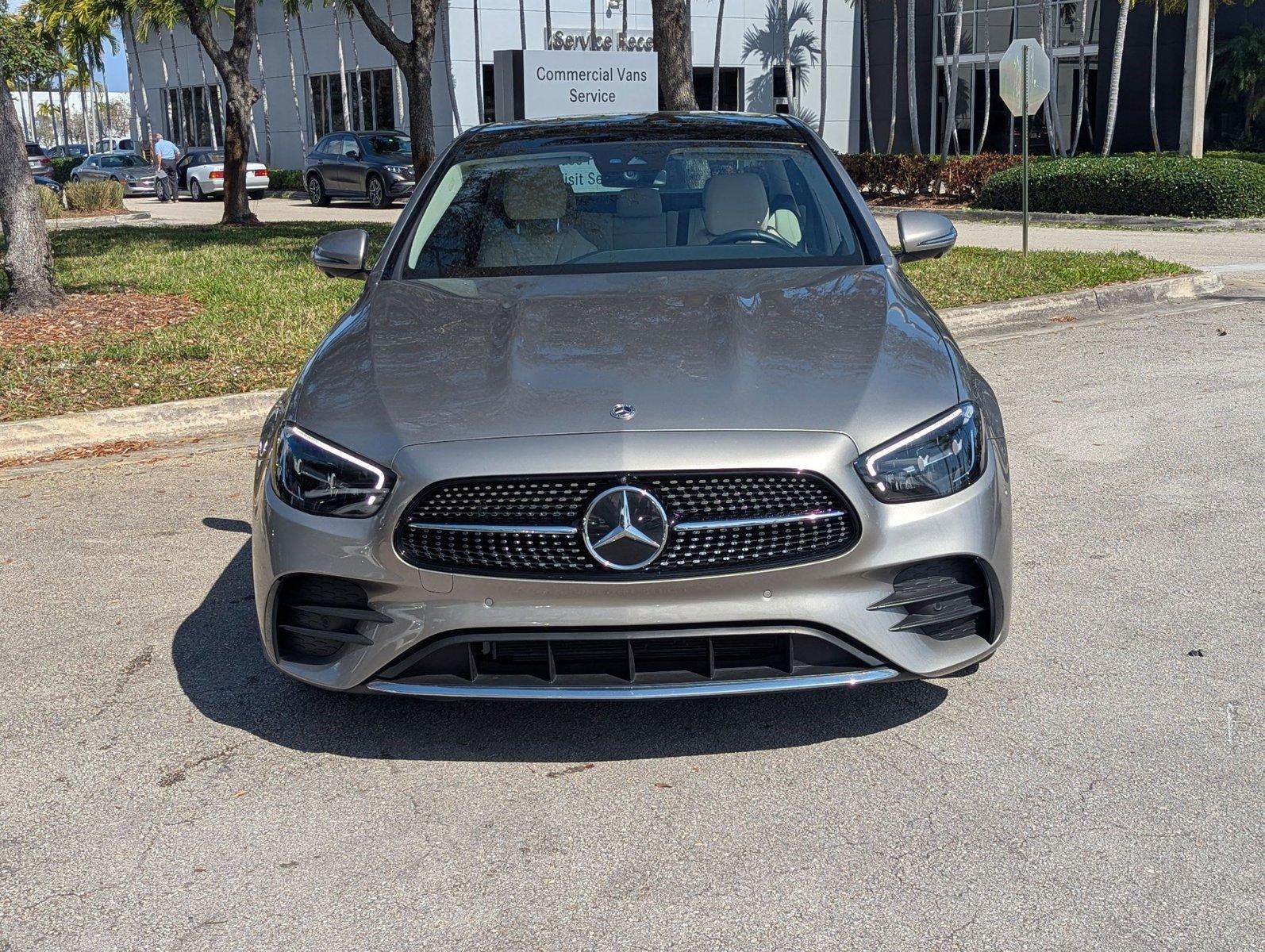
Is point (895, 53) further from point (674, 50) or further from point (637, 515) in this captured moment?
point (637, 515)

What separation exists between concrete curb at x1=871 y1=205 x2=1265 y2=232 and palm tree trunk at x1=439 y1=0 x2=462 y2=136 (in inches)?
586

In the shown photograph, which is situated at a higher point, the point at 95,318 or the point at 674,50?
the point at 674,50

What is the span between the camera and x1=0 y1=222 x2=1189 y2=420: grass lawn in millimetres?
8266

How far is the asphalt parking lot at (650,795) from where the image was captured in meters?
2.83

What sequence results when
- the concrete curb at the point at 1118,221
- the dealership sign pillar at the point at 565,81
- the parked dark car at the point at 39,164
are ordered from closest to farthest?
the concrete curb at the point at 1118,221, the dealership sign pillar at the point at 565,81, the parked dark car at the point at 39,164

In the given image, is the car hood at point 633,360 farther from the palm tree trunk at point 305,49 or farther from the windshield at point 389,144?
the palm tree trunk at point 305,49

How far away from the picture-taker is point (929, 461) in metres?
3.33

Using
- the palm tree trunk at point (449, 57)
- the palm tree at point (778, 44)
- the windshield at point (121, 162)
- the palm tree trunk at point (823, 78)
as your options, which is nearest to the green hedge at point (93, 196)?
the palm tree trunk at point (449, 57)

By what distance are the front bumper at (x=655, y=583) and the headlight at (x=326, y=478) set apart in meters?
0.04

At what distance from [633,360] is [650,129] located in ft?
6.78

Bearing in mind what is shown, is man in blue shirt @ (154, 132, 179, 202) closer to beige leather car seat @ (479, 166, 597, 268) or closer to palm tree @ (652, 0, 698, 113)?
palm tree @ (652, 0, 698, 113)

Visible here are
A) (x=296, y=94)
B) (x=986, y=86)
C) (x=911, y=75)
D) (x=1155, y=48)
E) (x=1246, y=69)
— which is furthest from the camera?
(x=296, y=94)

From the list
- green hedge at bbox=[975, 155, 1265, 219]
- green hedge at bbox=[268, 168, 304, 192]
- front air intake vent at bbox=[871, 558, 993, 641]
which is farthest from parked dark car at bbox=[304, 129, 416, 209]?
front air intake vent at bbox=[871, 558, 993, 641]

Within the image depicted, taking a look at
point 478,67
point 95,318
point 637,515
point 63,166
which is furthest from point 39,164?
point 637,515
